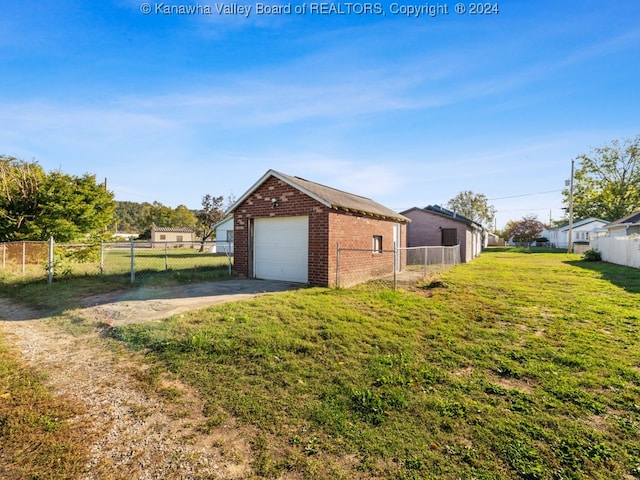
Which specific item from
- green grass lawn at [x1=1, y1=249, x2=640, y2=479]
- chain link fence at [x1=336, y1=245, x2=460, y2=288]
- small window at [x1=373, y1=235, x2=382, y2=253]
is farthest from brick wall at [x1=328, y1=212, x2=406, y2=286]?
green grass lawn at [x1=1, y1=249, x2=640, y2=479]

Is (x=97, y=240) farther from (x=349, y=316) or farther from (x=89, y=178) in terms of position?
(x=349, y=316)

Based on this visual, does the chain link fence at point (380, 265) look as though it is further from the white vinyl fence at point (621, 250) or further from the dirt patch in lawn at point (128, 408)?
the white vinyl fence at point (621, 250)

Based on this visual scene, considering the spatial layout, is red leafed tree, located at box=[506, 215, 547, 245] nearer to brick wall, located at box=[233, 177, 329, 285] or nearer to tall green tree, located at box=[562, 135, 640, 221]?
tall green tree, located at box=[562, 135, 640, 221]

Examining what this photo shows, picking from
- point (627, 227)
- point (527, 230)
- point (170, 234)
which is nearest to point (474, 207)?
point (527, 230)

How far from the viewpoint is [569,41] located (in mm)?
8852

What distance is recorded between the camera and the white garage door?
10664mm

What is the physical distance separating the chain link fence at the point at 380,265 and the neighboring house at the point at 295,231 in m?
0.11

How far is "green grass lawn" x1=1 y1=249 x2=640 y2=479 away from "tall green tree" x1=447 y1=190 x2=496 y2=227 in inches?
2658

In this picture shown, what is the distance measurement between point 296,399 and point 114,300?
6.73 metres

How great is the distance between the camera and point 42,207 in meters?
15.9

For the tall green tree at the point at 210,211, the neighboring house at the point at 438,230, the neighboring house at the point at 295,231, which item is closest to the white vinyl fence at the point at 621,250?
the neighboring house at the point at 438,230

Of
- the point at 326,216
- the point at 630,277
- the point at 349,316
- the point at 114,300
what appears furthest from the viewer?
the point at 630,277

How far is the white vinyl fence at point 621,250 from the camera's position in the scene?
17102 millimetres

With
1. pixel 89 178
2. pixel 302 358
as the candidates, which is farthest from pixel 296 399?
pixel 89 178
